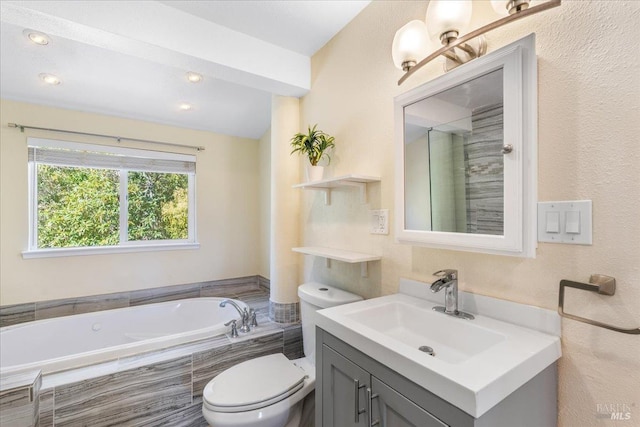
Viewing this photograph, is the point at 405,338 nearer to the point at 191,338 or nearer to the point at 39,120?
the point at 191,338

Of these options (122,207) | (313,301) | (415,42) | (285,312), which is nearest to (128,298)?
(122,207)

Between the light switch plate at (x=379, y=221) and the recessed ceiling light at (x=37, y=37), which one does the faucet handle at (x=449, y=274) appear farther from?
the recessed ceiling light at (x=37, y=37)

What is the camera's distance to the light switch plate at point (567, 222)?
826mm

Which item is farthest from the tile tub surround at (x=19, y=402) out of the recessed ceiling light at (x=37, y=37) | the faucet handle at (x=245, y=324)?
the recessed ceiling light at (x=37, y=37)

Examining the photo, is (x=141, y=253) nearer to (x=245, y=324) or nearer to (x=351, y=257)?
(x=245, y=324)

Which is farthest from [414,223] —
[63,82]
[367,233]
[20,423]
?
[63,82]

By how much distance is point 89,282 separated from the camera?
2.51 meters

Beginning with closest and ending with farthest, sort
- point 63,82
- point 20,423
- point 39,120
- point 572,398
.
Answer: point 572,398 < point 20,423 < point 63,82 < point 39,120

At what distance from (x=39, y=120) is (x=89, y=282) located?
1.43 metres

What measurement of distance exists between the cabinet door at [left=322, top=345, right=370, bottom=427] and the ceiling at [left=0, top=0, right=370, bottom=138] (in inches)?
69.9

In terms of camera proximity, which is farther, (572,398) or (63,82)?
(63,82)

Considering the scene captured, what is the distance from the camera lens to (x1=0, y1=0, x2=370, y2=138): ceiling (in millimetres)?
1463

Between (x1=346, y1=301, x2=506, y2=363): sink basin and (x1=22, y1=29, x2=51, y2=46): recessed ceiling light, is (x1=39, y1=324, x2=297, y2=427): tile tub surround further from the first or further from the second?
(x1=22, y1=29, x2=51, y2=46): recessed ceiling light

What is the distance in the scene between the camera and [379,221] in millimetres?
1538
